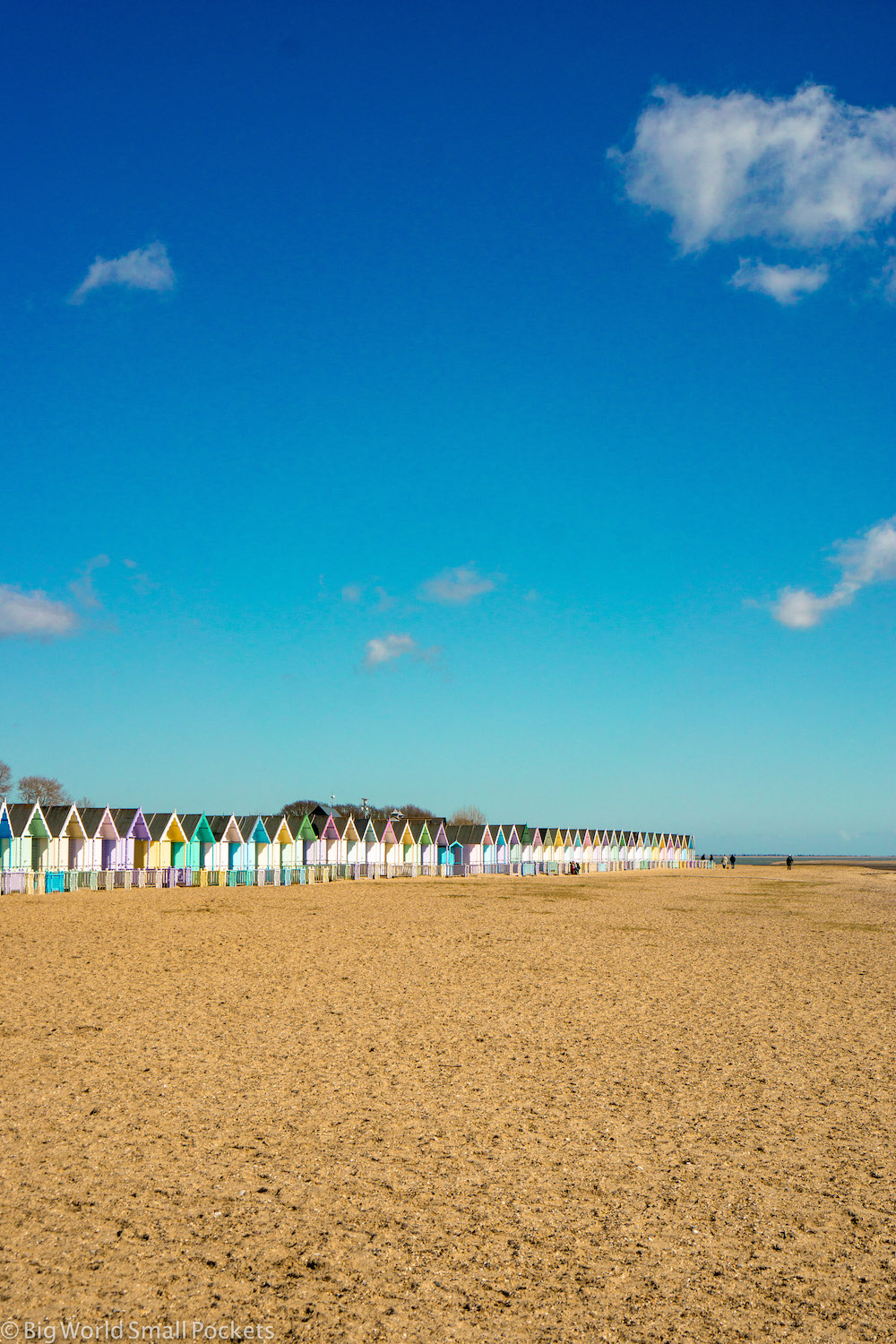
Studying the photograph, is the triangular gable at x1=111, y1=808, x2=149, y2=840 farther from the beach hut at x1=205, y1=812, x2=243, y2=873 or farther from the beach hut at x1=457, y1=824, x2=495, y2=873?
the beach hut at x1=457, y1=824, x2=495, y2=873

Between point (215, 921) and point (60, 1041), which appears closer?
point (60, 1041)

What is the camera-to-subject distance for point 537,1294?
600 cm

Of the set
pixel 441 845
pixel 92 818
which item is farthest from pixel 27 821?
pixel 441 845

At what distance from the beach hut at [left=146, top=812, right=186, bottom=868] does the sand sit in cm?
3171

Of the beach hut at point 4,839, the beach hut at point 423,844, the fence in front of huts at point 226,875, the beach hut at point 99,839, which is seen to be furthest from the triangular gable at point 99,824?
the beach hut at point 423,844

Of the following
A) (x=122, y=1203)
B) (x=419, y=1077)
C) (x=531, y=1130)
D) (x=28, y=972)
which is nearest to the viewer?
(x=122, y=1203)

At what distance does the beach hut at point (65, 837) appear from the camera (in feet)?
144

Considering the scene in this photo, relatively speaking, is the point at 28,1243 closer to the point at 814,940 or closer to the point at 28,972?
the point at 28,972

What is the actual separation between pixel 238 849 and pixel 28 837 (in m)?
14.5

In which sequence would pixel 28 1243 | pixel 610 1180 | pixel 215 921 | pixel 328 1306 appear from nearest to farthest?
pixel 328 1306, pixel 28 1243, pixel 610 1180, pixel 215 921

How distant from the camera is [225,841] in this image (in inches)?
2133

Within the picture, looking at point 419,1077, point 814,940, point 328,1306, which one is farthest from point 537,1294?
point 814,940

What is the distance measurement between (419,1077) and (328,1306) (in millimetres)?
5135

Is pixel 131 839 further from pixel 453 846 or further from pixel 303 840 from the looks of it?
pixel 453 846
